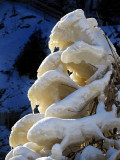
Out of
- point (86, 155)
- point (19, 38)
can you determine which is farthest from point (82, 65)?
point (19, 38)

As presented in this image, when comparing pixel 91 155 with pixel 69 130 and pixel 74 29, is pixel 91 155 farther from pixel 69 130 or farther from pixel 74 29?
pixel 74 29

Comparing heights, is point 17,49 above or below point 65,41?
below

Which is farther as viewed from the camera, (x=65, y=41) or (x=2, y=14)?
(x=2, y=14)

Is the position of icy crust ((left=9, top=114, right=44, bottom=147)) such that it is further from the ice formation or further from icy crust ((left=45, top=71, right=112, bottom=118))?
icy crust ((left=45, top=71, right=112, bottom=118))

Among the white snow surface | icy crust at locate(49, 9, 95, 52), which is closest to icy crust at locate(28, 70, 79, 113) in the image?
icy crust at locate(49, 9, 95, 52)

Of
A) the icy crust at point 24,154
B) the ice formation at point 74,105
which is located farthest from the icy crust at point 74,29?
the icy crust at point 24,154

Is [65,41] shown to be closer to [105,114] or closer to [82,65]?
[82,65]
